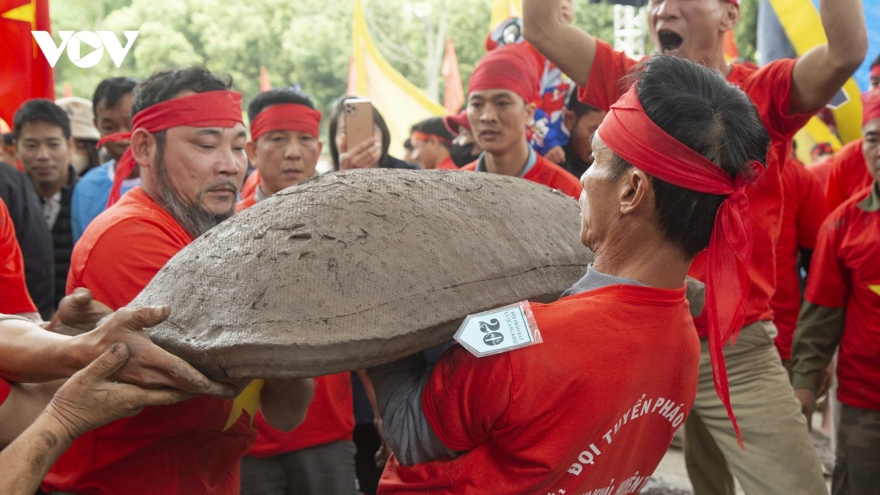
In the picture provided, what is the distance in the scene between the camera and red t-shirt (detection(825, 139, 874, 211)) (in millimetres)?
4730

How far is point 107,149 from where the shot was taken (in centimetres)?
466

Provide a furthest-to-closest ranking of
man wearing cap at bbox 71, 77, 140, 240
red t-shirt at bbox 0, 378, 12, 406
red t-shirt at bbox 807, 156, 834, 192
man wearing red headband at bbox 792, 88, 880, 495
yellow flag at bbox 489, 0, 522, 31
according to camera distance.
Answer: yellow flag at bbox 489, 0, 522, 31, red t-shirt at bbox 807, 156, 834, 192, man wearing cap at bbox 71, 77, 140, 240, man wearing red headband at bbox 792, 88, 880, 495, red t-shirt at bbox 0, 378, 12, 406

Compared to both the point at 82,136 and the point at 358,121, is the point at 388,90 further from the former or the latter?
the point at 358,121

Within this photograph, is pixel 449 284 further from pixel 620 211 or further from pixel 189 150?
pixel 189 150

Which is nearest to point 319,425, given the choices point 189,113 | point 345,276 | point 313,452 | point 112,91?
point 313,452

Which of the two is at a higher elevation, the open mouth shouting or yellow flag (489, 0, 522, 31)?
the open mouth shouting

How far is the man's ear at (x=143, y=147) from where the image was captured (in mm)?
2529

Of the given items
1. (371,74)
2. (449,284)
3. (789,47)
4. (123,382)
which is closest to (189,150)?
(123,382)

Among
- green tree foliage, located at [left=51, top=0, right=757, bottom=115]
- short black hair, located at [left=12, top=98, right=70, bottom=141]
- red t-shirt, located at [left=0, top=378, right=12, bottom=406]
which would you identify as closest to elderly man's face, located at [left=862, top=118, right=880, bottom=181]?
red t-shirt, located at [left=0, top=378, right=12, bottom=406]

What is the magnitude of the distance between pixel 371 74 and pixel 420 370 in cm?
859

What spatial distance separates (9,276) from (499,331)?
69.5 inches

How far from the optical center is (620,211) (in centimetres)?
166

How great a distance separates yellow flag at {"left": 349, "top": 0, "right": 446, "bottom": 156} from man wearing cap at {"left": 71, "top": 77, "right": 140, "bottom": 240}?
5.29 meters

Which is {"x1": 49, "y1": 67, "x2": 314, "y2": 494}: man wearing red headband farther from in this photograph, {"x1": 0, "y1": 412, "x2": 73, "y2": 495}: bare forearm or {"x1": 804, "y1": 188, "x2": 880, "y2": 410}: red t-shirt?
{"x1": 804, "y1": 188, "x2": 880, "y2": 410}: red t-shirt
